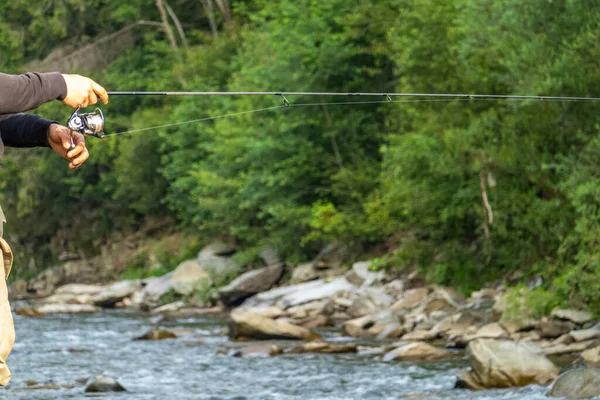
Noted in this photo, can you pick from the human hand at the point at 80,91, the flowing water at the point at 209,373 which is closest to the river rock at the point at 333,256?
the flowing water at the point at 209,373

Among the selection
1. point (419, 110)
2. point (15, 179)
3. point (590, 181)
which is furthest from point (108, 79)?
point (590, 181)

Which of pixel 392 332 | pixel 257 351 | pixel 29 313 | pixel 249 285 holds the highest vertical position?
pixel 257 351

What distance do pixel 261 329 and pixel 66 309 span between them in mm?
11068

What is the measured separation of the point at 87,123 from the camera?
4.08 meters

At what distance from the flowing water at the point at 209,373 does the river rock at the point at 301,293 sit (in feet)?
12.8

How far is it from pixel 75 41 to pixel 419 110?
27855 mm

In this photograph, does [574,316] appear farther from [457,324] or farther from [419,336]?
[419,336]

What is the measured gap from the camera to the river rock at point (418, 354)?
15383mm

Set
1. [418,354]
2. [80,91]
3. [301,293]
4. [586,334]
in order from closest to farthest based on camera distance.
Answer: [80,91] → [586,334] → [418,354] → [301,293]

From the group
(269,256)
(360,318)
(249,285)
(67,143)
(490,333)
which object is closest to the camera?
(67,143)

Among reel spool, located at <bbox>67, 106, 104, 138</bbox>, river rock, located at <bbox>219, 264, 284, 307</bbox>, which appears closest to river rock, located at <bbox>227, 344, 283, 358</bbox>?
river rock, located at <bbox>219, 264, 284, 307</bbox>

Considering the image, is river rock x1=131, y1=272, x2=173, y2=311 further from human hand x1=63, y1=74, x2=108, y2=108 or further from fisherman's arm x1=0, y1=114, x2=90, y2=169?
human hand x1=63, y1=74, x2=108, y2=108

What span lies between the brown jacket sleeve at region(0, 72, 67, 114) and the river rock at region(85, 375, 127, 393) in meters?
10.1

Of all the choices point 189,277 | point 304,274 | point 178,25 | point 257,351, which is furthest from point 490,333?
point 178,25
